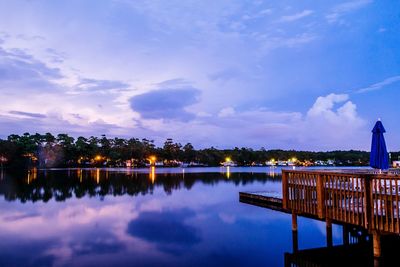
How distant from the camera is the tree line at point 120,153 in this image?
308 feet

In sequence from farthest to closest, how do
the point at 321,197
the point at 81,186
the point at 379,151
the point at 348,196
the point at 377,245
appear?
1. the point at 81,186
2. the point at 379,151
3. the point at 321,197
4. the point at 348,196
5. the point at 377,245

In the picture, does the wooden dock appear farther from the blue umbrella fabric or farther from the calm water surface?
the calm water surface

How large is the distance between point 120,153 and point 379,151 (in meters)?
118

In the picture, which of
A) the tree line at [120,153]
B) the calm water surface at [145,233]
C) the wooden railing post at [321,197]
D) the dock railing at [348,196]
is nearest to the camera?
the dock railing at [348,196]

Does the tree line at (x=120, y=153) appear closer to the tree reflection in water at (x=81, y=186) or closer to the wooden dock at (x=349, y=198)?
the tree reflection in water at (x=81, y=186)

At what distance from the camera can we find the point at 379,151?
10.5 metres

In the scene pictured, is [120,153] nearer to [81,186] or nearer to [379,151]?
[81,186]

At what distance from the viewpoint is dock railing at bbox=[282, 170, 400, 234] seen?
8117mm

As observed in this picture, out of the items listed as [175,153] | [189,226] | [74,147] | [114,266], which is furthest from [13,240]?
[175,153]

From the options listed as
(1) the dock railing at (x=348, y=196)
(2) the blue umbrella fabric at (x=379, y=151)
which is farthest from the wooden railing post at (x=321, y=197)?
(2) the blue umbrella fabric at (x=379, y=151)

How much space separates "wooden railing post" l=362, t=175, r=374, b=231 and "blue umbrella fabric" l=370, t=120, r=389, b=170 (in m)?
2.16

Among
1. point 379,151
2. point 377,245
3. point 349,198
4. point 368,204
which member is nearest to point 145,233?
point 349,198

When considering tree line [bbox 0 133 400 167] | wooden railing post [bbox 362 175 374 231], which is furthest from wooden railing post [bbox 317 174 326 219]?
tree line [bbox 0 133 400 167]

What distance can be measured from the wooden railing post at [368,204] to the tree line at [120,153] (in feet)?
297
